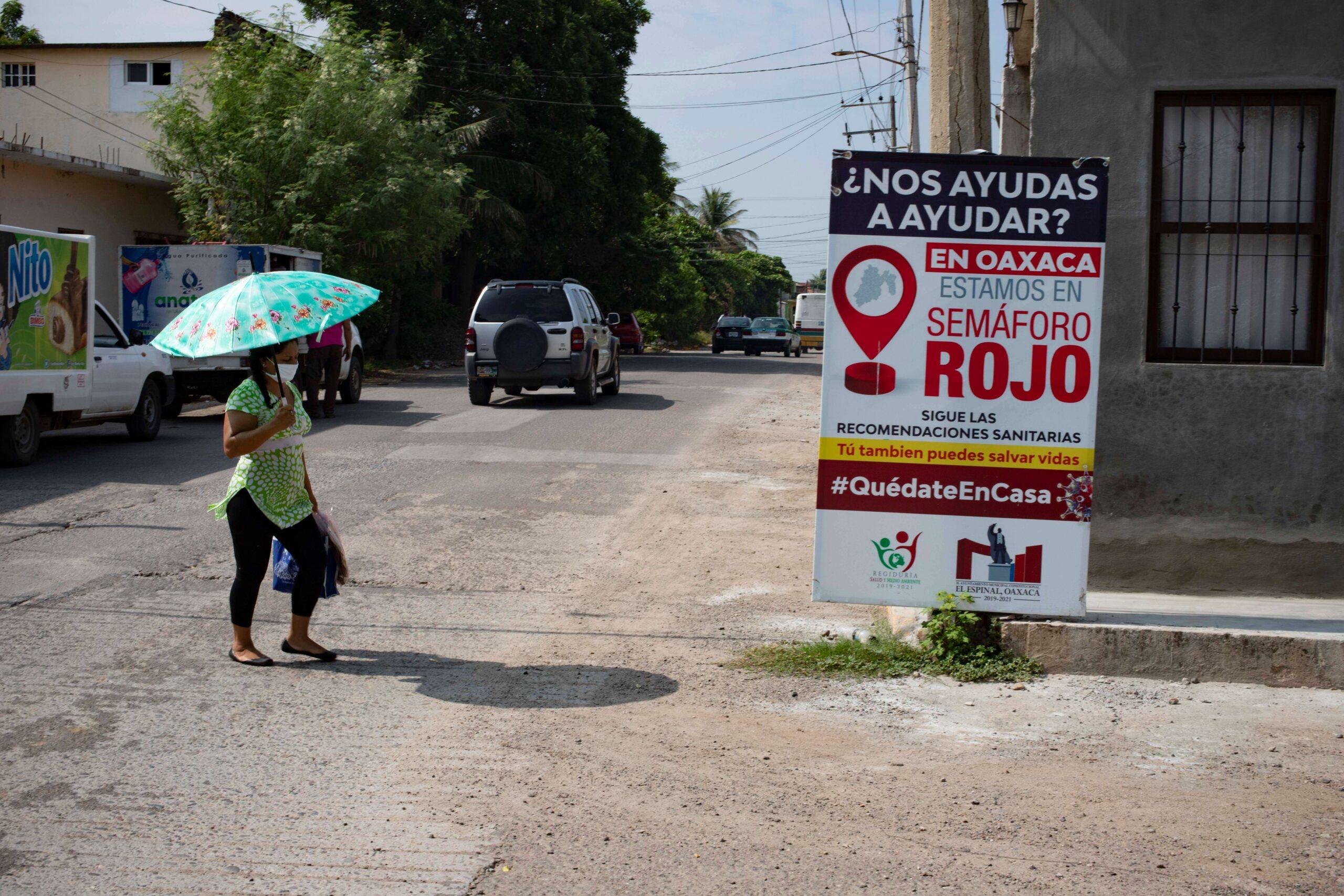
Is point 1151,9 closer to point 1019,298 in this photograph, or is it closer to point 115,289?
point 1019,298

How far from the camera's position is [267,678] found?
19.4ft

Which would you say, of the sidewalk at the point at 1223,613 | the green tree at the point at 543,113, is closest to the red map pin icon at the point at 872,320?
the sidewalk at the point at 1223,613

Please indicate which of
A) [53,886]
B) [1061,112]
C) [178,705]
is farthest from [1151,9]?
[53,886]

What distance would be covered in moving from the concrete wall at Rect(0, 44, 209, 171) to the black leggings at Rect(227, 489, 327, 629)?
34421 millimetres

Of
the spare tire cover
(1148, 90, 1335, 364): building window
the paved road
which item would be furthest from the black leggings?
the spare tire cover

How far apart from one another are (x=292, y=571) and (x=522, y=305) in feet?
45.0

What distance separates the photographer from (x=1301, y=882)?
12.7ft

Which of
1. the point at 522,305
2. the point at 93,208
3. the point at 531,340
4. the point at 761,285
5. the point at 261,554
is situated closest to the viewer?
the point at 261,554

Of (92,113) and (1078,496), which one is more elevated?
(92,113)

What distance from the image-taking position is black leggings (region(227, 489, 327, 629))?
5.95 m

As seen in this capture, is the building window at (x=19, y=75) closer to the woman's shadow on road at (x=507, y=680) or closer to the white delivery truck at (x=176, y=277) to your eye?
the white delivery truck at (x=176, y=277)

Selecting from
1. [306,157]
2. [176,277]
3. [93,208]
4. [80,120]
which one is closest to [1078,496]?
[176,277]

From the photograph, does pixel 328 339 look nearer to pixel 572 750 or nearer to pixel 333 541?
pixel 333 541

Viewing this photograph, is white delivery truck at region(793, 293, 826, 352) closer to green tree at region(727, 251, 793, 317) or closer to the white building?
the white building
